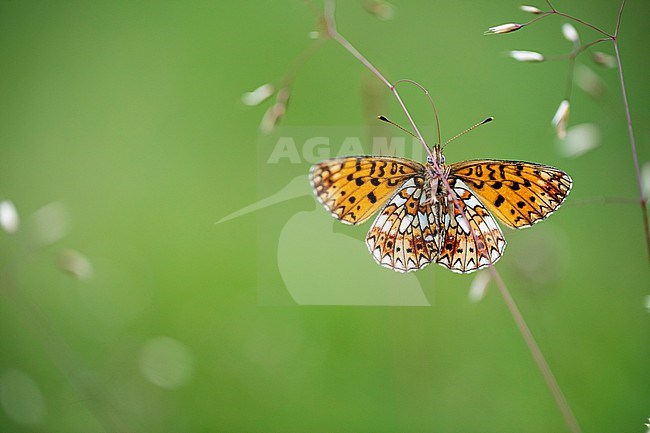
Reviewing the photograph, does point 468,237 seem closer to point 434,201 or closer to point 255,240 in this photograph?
point 434,201

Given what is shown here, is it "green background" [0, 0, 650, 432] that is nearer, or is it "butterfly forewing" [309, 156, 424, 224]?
"butterfly forewing" [309, 156, 424, 224]

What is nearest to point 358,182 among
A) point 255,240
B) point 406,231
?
point 406,231

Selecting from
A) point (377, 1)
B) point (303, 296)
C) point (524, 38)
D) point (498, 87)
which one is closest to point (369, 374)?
point (303, 296)

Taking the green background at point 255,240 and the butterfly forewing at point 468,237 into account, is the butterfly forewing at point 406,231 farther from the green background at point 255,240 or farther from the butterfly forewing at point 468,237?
the green background at point 255,240

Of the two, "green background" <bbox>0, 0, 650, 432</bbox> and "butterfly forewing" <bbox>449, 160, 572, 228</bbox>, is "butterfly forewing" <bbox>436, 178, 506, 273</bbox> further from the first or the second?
"green background" <bbox>0, 0, 650, 432</bbox>

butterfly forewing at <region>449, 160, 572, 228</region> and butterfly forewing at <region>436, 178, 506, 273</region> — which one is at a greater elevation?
butterfly forewing at <region>449, 160, 572, 228</region>

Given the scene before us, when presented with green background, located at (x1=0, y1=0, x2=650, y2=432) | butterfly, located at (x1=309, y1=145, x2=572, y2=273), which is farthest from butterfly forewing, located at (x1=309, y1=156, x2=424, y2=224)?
green background, located at (x1=0, y1=0, x2=650, y2=432)
